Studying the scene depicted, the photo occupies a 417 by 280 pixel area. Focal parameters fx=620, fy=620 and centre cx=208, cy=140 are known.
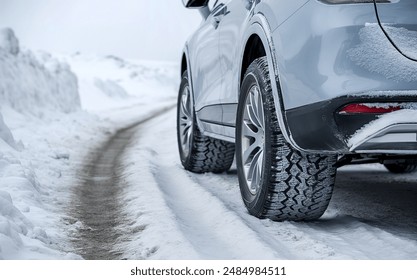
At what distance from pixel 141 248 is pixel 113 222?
2.33ft

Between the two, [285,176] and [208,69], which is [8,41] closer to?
[208,69]

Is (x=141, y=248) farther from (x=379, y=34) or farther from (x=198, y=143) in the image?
(x=198, y=143)

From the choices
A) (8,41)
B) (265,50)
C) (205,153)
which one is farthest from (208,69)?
(8,41)

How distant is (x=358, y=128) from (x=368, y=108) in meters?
0.10

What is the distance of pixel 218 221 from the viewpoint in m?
3.45

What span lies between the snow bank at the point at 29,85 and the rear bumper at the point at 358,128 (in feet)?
26.4

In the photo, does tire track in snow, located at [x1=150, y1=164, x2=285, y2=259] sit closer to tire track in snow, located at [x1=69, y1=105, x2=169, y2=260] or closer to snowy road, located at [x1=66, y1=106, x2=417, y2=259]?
snowy road, located at [x1=66, y1=106, x2=417, y2=259]

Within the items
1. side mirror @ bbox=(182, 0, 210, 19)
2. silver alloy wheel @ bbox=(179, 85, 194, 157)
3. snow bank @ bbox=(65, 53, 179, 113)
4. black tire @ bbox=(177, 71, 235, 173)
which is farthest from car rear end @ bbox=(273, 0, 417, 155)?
snow bank @ bbox=(65, 53, 179, 113)

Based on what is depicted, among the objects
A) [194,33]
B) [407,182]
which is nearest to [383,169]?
[407,182]

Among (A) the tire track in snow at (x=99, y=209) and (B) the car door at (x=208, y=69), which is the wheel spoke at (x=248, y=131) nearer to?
(B) the car door at (x=208, y=69)

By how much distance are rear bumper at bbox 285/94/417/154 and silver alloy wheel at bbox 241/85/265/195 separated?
0.51 meters

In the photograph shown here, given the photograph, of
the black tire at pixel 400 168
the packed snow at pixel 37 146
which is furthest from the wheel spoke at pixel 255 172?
the black tire at pixel 400 168

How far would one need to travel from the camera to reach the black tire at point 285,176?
3.06 metres

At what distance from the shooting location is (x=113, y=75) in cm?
4722
